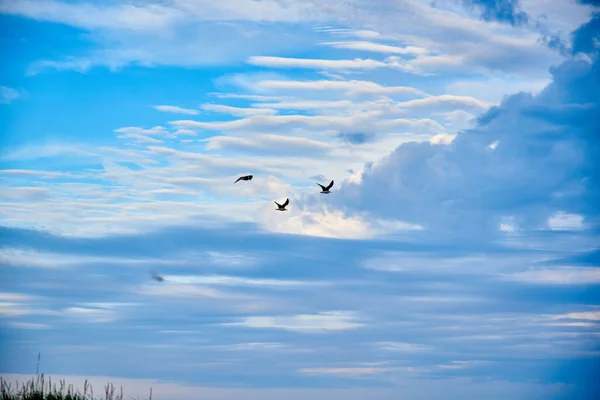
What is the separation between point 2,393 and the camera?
376 feet

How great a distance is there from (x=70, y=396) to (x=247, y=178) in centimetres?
2486

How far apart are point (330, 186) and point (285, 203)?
14.3 feet

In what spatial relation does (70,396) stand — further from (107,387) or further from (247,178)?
(247,178)

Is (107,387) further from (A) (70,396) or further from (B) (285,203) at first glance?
(B) (285,203)

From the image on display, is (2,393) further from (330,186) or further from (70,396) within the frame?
(330,186)

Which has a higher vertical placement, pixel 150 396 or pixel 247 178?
pixel 247 178

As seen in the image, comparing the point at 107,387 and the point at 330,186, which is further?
the point at 330,186

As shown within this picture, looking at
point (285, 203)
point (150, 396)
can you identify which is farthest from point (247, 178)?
point (150, 396)

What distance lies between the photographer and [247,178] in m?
126

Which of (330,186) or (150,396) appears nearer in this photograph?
(150,396)

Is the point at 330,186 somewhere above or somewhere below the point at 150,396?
above

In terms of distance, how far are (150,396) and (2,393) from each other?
38.6 ft

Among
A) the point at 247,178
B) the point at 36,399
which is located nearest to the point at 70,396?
the point at 36,399

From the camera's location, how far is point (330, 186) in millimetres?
130500
